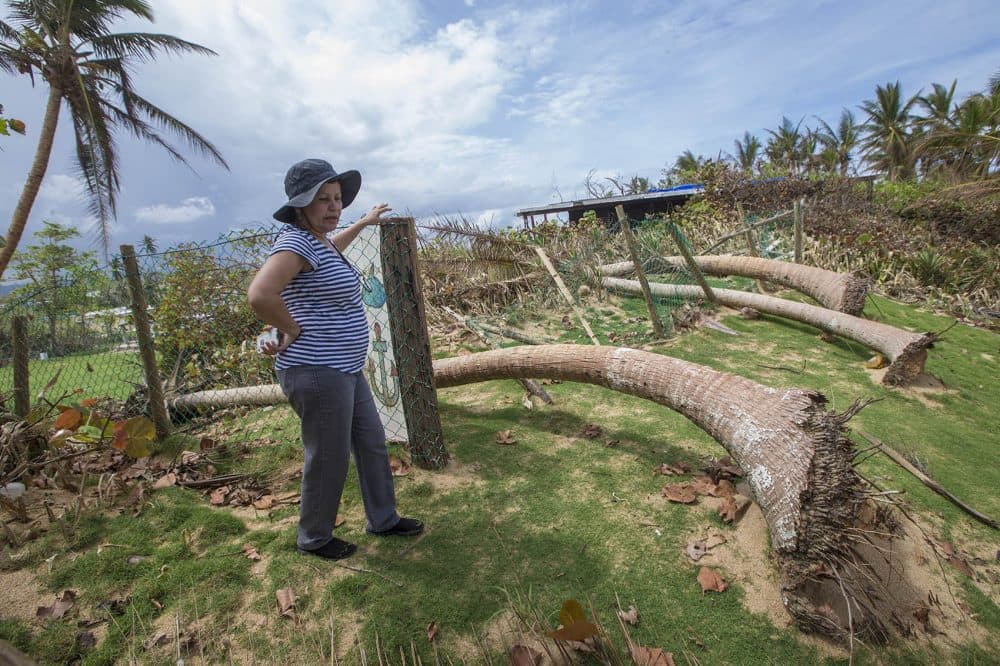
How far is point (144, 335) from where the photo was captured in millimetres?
3777

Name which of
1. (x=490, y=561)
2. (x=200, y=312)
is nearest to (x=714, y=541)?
(x=490, y=561)

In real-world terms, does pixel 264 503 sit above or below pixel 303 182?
Answer: below

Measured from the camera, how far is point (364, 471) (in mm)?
2576

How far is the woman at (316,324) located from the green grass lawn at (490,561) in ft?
1.58

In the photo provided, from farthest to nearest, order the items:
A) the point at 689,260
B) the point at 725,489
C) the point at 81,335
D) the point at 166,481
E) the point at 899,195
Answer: the point at 899,195
the point at 689,260
the point at 81,335
the point at 166,481
the point at 725,489

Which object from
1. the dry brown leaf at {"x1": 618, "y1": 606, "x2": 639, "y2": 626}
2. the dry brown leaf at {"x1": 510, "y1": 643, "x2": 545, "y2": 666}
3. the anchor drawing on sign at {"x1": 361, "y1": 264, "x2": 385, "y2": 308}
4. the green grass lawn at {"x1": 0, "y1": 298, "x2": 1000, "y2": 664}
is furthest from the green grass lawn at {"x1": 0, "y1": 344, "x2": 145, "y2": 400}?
the dry brown leaf at {"x1": 618, "y1": 606, "x2": 639, "y2": 626}

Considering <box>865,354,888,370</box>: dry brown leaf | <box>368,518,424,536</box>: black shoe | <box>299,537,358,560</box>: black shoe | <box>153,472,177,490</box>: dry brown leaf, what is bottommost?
<box>865,354,888,370</box>: dry brown leaf

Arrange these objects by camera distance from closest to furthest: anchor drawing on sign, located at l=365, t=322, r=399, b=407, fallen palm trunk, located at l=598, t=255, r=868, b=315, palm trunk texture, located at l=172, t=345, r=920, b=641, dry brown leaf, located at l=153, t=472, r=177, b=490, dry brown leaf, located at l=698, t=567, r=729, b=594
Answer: palm trunk texture, located at l=172, t=345, r=920, b=641
dry brown leaf, located at l=698, t=567, r=729, b=594
dry brown leaf, located at l=153, t=472, r=177, b=490
anchor drawing on sign, located at l=365, t=322, r=399, b=407
fallen palm trunk, located at l=598, t=255, r=868, b=315

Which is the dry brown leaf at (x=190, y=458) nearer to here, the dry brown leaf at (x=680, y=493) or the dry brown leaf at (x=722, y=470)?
the dry brown leaf at (x=680, y=493)

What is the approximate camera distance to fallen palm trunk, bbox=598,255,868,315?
628 cm

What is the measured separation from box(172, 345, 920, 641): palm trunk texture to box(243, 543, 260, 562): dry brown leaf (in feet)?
8.42

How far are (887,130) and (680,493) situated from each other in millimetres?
42714

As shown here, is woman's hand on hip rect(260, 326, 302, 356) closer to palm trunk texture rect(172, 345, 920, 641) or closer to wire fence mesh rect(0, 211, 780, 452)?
wire fence mesh rect(0, 211, 780, 452)

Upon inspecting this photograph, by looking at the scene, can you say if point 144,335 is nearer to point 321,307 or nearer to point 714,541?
point 321,307
